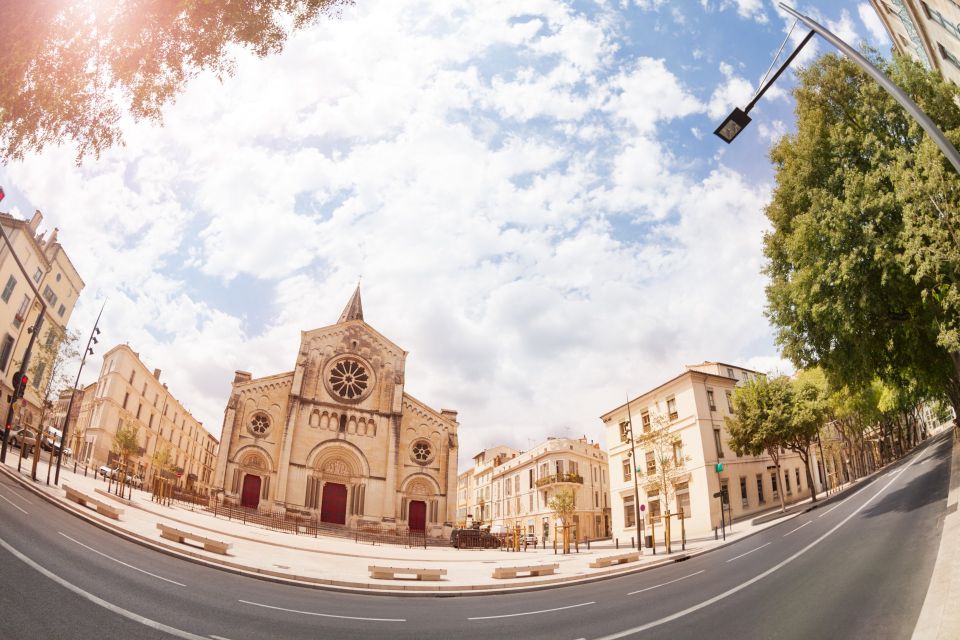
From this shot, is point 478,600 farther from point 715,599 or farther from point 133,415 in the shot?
point 133,415

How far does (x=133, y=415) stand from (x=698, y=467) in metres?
55.8

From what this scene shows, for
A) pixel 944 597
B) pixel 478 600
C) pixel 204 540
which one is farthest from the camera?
pixel 204 540

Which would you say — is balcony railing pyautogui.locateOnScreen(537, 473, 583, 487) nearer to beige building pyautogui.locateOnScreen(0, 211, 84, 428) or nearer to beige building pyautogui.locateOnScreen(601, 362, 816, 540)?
beige building pyautogui.locateOnScreen(601, 362, 816, 540)

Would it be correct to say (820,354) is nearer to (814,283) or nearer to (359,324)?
(814,283)

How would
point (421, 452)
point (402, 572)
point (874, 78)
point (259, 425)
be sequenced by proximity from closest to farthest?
1. point (874, 78)
2. point (402, 572)
3. point (259, 425)
4. point (421, 452)

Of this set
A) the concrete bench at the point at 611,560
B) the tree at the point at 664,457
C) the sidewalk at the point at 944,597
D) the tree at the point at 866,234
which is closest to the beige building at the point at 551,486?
the tree at the point at 664,457

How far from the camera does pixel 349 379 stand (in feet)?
138

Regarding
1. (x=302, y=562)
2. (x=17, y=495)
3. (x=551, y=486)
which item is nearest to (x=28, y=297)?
(x=17, y=495)

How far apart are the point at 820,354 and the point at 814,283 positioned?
3.68 m

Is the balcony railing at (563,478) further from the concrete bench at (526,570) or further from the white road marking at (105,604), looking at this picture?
the white road marking at (105,604)

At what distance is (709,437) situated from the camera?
34906 millimetres

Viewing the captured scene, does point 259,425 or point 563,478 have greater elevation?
point 259,425

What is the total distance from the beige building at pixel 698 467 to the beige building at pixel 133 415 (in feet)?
128

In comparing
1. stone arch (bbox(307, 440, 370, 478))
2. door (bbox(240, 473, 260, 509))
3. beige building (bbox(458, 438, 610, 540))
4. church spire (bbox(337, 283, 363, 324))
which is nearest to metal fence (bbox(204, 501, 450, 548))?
door (bbox(240, 473, 260, 509))
